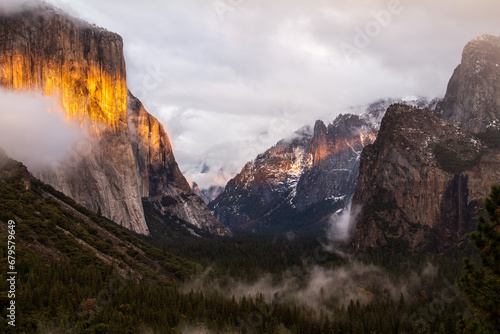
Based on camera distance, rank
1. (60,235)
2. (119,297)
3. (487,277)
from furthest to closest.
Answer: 1. (60,235)
2. (119,297)
3. (487,277)

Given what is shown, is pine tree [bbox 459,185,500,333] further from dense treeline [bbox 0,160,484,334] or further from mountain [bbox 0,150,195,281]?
mountain [bbox 0,150,195,281]

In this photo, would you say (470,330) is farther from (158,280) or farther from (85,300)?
(158,280)

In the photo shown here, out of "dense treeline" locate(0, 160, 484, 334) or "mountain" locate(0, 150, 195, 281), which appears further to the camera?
"mountain" locate(0, 150, 195, 281)

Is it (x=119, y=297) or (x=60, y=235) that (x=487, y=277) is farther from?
(x=60, y=235)

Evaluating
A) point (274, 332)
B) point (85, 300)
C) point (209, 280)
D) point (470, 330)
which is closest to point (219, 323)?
point (274, 332)

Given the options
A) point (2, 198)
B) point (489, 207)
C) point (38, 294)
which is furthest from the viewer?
point (2, 198)

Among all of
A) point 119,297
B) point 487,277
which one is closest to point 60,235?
point 119,297

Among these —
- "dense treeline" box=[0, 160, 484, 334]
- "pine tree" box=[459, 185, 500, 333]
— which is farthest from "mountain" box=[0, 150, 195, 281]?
"pine tree" box=[459, 185, 500, 333]

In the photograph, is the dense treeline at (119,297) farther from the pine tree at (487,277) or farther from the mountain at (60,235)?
the pine tree at (487,277)
